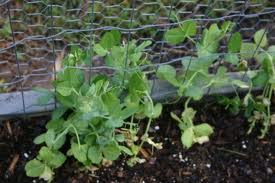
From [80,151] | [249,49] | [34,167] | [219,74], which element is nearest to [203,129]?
[219,74]

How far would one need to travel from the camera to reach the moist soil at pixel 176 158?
148 centimetres

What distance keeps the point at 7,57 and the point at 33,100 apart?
29 cm

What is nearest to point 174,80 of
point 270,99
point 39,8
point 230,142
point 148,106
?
point 148,106

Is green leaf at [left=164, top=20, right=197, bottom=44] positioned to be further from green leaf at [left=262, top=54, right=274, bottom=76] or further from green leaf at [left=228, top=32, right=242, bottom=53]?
green leaf at [left=262, top=54, right=274, bottom=76]

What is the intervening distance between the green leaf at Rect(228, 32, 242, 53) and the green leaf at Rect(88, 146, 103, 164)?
1.53ft

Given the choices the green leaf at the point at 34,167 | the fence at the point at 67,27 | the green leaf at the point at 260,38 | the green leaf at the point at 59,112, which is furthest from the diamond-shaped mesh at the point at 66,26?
Result: the green leaf at the point at 34,167

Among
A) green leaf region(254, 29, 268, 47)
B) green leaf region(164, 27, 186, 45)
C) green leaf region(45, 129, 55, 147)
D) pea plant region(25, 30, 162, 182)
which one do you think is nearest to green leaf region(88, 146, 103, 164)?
pea plant region(25, 30, 162, 182)

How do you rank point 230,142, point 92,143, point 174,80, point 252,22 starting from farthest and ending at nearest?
point 252,22 → point 230,142 → point 174,80 → point 92,143

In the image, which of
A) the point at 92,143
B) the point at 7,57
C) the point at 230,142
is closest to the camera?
the point at 92,143

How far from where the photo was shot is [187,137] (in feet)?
4.93

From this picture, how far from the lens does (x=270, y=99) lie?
1704 mm

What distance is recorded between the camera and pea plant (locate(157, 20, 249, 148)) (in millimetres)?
1406

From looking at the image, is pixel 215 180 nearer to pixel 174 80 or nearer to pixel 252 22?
pixel 174 80

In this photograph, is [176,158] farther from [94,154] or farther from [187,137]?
[94,154]
